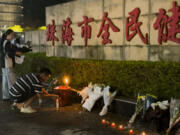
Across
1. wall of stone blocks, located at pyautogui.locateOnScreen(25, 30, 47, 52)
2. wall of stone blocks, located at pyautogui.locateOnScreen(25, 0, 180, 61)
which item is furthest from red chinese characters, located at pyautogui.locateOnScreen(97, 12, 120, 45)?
wall of stone blocks, located at pyautogui.locateOnScreen(25, 30, 47, 52)

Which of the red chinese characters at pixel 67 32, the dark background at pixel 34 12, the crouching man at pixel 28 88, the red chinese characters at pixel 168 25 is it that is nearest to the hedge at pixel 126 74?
the red chinese characters at pixel 168 25

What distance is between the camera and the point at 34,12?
2428 centimetres

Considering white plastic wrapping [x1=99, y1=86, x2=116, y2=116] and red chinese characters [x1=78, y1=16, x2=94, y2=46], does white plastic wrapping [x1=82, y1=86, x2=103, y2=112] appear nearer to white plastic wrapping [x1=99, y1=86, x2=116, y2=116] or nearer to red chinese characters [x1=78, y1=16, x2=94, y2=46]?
white plastic wrapping [x1=99, y1=86, x2=116, y2=116]

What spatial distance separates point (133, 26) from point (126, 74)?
1.38 metres

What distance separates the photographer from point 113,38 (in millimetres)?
7973

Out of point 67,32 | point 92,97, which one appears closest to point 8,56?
point 67,32

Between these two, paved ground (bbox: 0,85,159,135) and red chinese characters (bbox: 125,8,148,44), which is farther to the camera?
red chinese characters (bbox: 125,8,148,44)

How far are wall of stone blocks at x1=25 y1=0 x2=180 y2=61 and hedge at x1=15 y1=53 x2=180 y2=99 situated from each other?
453mm

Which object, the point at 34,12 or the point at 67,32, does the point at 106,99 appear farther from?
the point at 34,12

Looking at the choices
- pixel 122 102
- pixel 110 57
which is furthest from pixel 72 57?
pixel 122 102

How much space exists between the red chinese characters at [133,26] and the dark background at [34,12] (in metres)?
17.2

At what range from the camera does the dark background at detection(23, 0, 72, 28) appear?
23156mm

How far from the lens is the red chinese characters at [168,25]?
6215 millimetres

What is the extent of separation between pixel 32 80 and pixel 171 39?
384 centimetres
